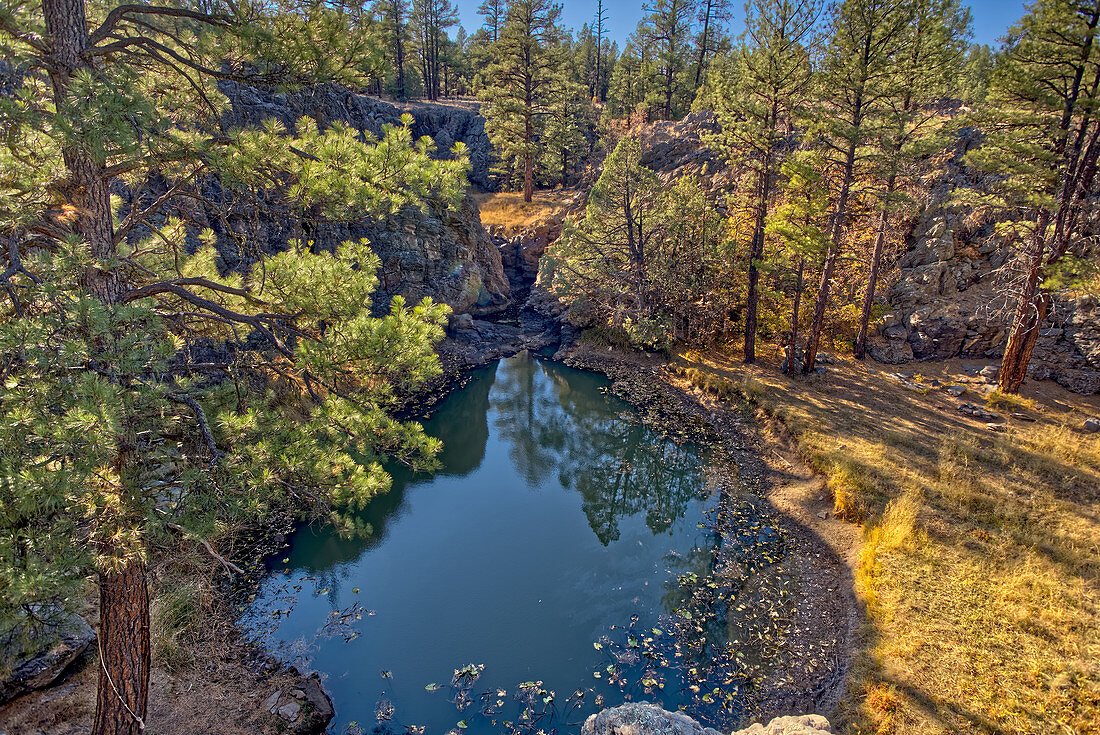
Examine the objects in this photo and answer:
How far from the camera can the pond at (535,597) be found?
908 cm

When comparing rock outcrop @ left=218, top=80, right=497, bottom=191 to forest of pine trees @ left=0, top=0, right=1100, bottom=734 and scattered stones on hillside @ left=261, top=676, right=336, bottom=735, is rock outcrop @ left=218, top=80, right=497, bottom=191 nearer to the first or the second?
forest of pine trees @ left=0, top=0, right=1100, bottom=734

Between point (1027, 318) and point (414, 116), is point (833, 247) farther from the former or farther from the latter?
point (414, 116)

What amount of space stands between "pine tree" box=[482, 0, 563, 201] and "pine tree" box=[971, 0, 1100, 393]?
2832cm

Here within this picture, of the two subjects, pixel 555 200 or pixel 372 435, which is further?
pixel 555 200

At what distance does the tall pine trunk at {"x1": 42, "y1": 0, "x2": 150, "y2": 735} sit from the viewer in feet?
14.4

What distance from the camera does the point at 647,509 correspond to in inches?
612

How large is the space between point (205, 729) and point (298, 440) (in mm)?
5524

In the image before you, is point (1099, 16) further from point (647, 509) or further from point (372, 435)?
point (372, 435)

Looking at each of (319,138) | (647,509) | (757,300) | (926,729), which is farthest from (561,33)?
(926,729)

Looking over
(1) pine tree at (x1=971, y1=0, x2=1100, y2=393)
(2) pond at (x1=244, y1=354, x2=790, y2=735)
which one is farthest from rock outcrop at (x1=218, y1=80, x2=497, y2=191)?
(1) pine tree at (x1=971, y1=0, x2=1100, y2=393)

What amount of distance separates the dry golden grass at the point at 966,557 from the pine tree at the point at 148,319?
345 inches

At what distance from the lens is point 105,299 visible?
187 inches

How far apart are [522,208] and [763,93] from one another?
23758mm

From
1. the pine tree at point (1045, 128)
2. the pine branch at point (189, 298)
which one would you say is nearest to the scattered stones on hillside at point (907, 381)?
the pine tree at point (1045, 128)
